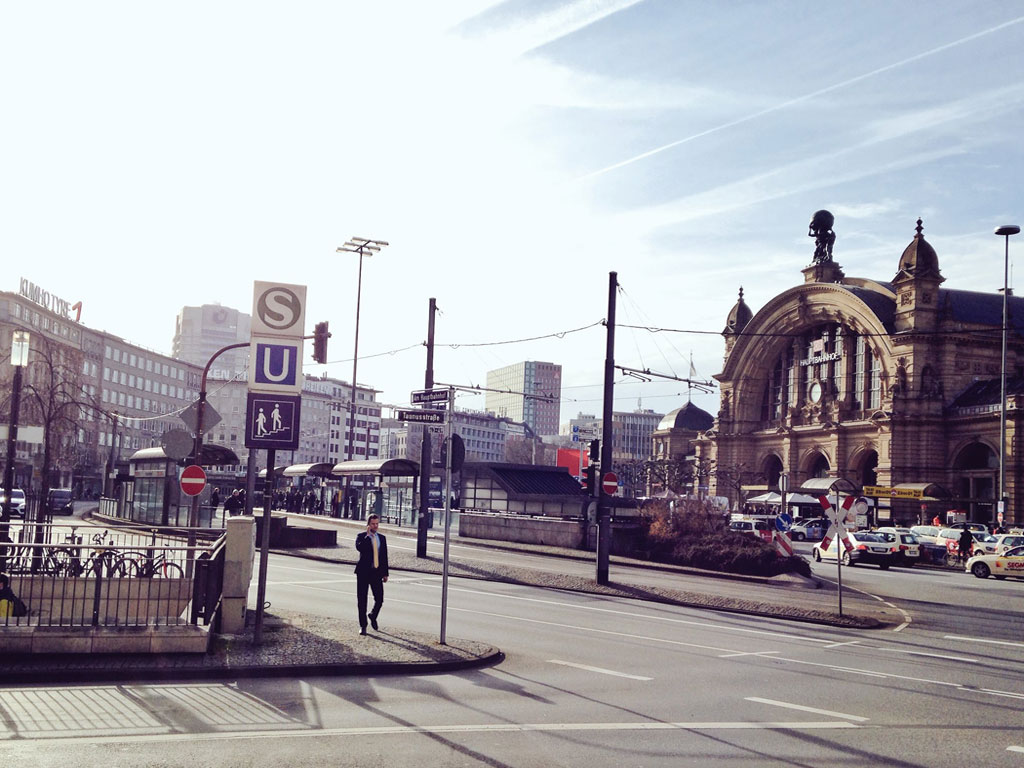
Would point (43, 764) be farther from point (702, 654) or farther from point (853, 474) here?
point (853, 474)

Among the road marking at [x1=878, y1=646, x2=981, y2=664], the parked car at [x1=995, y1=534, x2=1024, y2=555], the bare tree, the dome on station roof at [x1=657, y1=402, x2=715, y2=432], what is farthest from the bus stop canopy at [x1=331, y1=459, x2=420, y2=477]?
the dome on station roof at [x1=657, y1=402, x2=715, y2=432]

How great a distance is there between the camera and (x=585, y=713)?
371 inches

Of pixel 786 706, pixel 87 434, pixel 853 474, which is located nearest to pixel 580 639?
pixel 786 706

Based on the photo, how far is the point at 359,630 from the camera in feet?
45.9

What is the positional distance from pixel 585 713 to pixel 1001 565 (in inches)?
1175

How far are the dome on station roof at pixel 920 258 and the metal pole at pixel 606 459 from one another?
4790 cm

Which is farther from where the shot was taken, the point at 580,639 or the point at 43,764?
the point at 580,639

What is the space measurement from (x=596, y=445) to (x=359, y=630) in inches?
523

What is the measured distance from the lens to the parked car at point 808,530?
5509 centimetres

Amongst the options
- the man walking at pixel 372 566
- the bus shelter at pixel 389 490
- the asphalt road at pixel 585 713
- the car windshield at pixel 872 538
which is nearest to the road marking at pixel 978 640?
the asphalt road at pixel 585 713

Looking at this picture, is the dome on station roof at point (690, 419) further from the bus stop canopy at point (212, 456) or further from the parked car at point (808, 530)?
the bus stop canopy at point (212, 456)

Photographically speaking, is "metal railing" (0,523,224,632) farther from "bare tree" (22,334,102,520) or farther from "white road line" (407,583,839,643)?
"bare tree" (22,334,102,520)

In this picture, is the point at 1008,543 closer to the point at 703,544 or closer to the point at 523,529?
the point at 703,544

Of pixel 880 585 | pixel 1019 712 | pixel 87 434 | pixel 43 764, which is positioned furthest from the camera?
pixel 87 434
